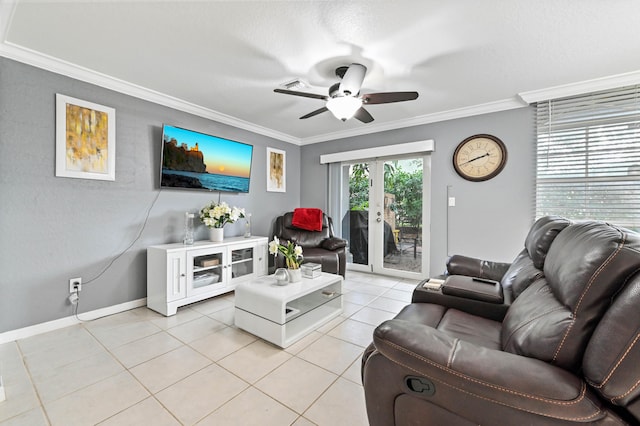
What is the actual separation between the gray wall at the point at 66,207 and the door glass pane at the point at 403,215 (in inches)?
115

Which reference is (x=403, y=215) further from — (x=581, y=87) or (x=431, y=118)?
(x=581, y=87)

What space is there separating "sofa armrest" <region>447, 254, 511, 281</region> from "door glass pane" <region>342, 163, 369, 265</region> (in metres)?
2.13

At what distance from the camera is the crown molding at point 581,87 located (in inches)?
98.8

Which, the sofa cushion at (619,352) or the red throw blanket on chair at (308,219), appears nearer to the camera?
the sofa cushion at (619,352)

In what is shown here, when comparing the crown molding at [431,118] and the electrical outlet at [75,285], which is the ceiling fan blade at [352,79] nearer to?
the crown molding at [431,118]

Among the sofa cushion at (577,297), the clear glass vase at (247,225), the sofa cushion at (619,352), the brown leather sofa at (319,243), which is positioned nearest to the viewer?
the sofa cushion at (619,352)

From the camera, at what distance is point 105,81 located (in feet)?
8.60

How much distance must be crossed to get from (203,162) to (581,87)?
422 centimetres

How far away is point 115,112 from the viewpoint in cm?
272

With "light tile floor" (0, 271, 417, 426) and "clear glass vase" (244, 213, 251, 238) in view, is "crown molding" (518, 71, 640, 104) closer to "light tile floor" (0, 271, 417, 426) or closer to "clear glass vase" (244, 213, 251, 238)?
"light tile floor" (0, 271, 417, 426)

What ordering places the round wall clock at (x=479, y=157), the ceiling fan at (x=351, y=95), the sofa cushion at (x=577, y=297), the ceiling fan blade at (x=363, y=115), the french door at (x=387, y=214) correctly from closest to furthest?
the sofa cushion at (x=577, y=297) → the ceiling fan at (x=351, y=95) → the ceiling fan blade at (x=363, y=115) → the round wall clock at (x=479, y=157) → the french door at (x=387, y=214)

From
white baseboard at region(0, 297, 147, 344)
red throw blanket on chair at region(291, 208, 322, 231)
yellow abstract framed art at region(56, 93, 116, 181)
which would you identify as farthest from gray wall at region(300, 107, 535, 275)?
white baseboard at region(0, 297, 147, 344)

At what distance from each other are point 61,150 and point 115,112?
2.00 ft

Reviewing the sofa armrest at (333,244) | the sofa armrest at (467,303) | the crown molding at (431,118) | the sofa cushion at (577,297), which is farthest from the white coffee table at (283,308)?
the crown molding at (431,118)
